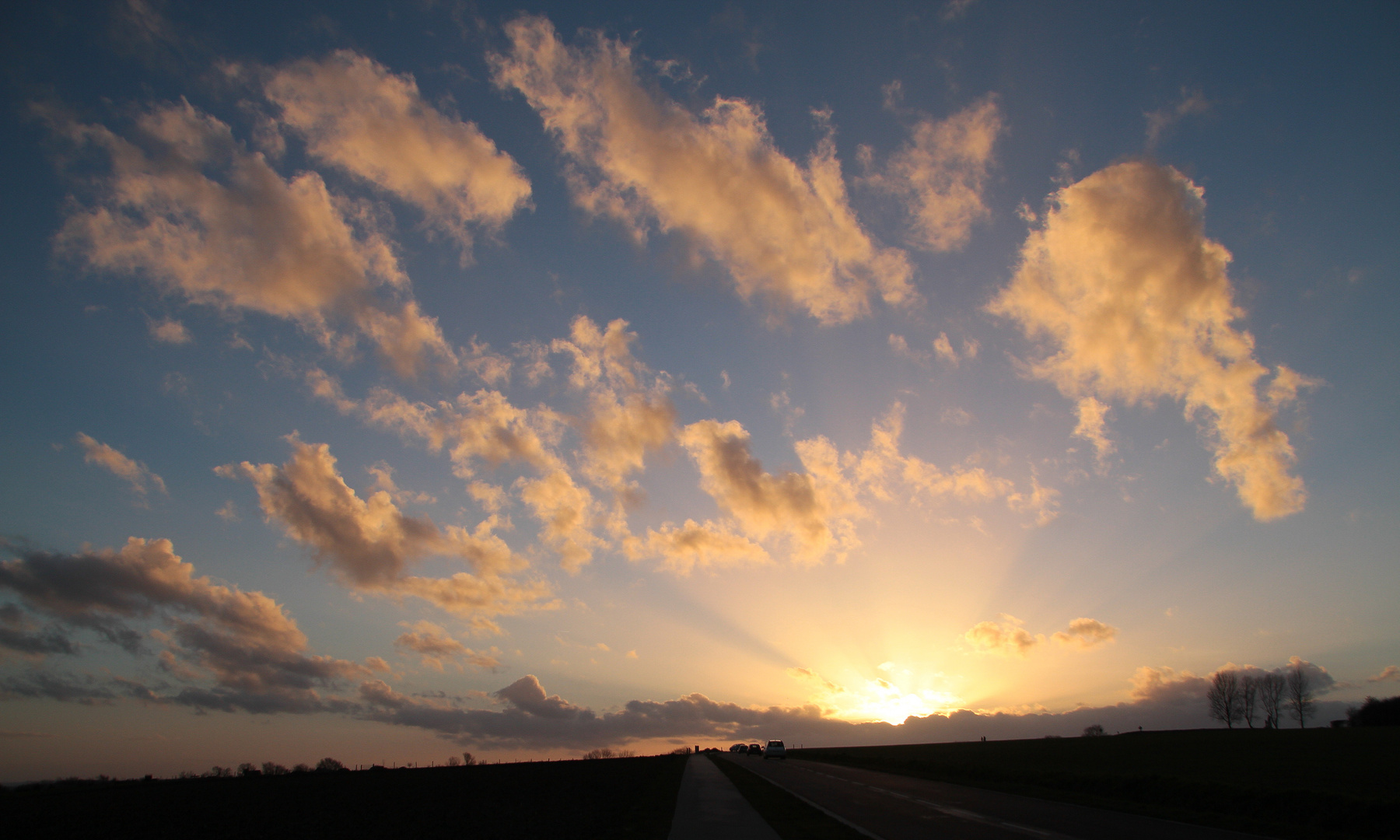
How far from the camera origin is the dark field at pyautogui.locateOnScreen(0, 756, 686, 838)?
22891 mm

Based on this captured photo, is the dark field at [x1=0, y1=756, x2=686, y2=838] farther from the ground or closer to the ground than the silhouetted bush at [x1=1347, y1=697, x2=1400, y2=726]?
farther from the ground

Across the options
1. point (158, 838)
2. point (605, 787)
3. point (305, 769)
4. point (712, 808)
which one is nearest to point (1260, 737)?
point (605, 787)

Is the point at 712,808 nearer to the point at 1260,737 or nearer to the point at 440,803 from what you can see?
the point at 440,803

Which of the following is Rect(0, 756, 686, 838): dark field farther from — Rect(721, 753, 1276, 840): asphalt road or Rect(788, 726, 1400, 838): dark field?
Rect(788, 726, 1400, 838): dark field

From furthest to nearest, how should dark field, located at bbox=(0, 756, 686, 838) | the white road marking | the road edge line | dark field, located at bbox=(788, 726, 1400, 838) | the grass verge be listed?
dark field, located at bbox=(0, 756, 686, 838), dark field, located at bbox=(788, 726, 1400, 838), the grass verge, the white road marking, the road edge line

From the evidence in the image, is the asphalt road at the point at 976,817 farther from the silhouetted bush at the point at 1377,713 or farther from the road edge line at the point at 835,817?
the silhouetted bush at the point at 1377,713

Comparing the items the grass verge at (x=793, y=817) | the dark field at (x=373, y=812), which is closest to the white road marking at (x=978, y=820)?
the grass verge at (x=793, y=817)

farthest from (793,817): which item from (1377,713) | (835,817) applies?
(1377,713)

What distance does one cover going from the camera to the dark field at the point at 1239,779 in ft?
64.3

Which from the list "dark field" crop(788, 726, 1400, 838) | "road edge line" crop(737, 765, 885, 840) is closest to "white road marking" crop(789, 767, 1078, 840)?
"road edge line" crop(737, 765, 885, 840)

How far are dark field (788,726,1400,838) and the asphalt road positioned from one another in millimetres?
2008

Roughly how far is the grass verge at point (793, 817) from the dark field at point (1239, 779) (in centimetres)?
1076

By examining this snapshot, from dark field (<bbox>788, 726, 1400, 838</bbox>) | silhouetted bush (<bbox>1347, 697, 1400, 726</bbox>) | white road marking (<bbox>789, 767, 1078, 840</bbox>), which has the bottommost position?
silhouetted bush (<bbox>1347, 697, 1400, 726</bbox>)

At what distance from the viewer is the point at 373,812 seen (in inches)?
1229
